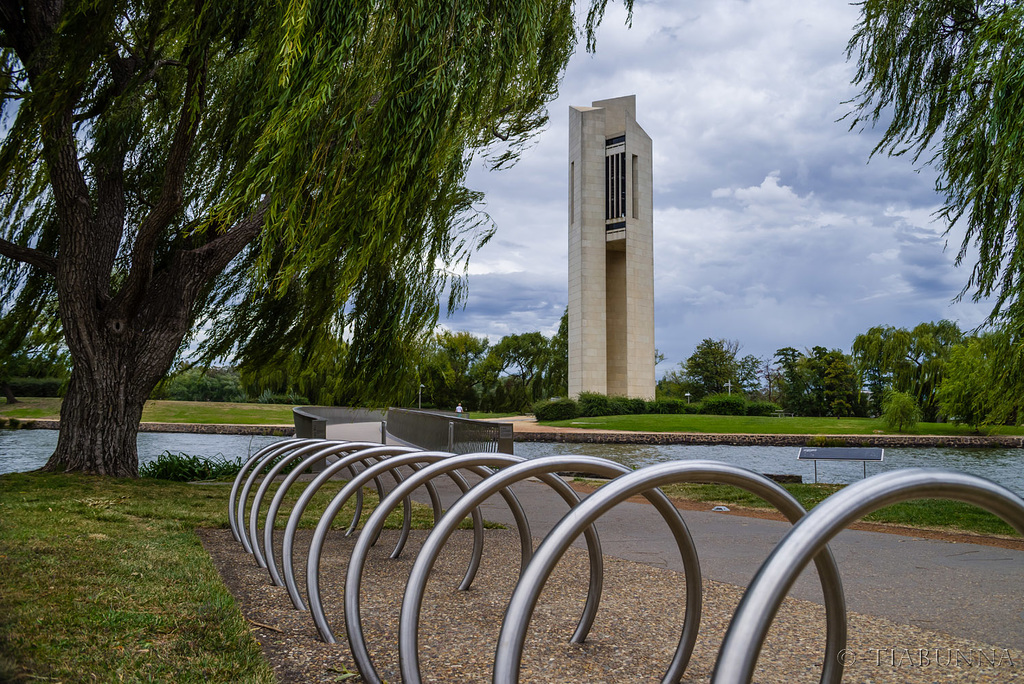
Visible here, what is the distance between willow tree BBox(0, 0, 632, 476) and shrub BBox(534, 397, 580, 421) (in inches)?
1131

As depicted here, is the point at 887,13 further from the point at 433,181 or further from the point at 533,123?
the point at 433,181

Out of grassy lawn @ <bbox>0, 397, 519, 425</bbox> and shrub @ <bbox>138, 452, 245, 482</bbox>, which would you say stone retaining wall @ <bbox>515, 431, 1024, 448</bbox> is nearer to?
grassy lawn @ <bbox>0, 397, 519, 425</bbox>

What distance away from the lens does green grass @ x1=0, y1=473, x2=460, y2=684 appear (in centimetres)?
273

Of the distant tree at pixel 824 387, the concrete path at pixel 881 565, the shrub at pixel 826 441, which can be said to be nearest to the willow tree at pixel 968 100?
the concrete path at pixel 881 565

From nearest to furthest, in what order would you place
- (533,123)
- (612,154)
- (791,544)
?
(791,544) → (533,123) → (612,154)

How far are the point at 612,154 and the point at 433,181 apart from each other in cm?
4248

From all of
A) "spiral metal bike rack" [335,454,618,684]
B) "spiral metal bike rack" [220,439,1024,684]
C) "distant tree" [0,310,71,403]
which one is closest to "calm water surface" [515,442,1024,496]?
"distant tree" [0,310,71,403]

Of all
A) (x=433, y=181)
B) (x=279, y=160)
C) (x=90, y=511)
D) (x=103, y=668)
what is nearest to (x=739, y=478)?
(x=103, y=668)

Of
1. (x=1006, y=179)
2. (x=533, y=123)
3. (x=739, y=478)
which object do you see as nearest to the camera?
(x=739, y=478)

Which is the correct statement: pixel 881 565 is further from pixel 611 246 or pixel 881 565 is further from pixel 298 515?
pixel 611 246

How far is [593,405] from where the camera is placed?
136 ft

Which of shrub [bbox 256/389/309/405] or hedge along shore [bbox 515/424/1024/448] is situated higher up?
shrub [bbox 256/389/309/405]

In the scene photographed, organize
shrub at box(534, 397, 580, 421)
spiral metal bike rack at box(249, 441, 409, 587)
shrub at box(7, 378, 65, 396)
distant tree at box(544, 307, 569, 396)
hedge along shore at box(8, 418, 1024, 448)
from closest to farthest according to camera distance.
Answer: spiral metal bike rack at box(249, 441, 409, 587) < hedge along shore at box(8, 418, 1024, 448) < shrub at box(7, 378, 65, 396) < shrub at box(534, 397, 580, 421) < distant tree at box(544, 307, 569, 396)

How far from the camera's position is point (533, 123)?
11.8 meters
